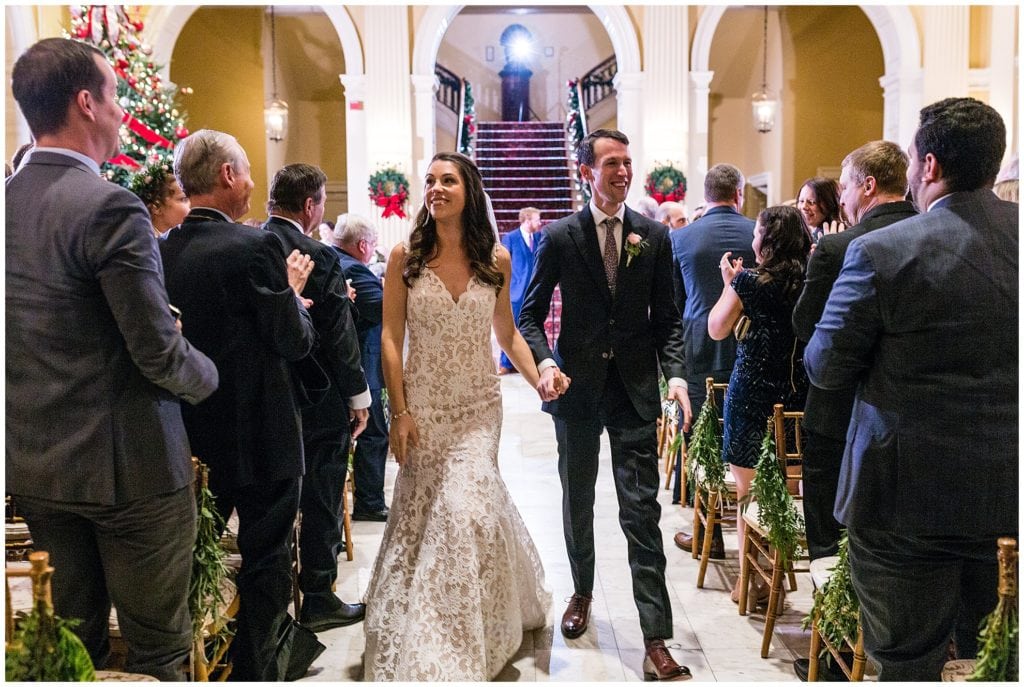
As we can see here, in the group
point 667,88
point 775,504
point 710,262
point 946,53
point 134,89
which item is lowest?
point 775,504

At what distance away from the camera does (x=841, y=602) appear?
264cm

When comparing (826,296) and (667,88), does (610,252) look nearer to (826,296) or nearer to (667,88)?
(826,296)

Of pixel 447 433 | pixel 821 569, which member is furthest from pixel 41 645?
pixel 821 569

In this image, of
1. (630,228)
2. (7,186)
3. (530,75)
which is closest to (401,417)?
(630,228)

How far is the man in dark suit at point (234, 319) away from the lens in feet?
8.70

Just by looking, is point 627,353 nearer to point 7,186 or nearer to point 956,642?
point 956,642

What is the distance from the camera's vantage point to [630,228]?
3350 mm

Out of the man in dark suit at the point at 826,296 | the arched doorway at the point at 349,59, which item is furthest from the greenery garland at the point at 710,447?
the arched doorway at the point at 349,59

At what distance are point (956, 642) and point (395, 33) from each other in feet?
38.5

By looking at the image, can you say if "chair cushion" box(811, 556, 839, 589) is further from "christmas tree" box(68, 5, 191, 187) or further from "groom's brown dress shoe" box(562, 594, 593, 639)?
"christmas tree" box(68, 5, 191, 187)

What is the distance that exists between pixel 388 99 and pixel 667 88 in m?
3.93

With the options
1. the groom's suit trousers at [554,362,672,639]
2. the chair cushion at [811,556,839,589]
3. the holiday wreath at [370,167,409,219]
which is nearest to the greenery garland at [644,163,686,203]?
the holiday wreath at [370,167,409,219]

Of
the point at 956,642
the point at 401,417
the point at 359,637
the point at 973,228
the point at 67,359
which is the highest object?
the point at 973,228

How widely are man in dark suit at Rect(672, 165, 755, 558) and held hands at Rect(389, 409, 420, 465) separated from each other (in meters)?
2.03
